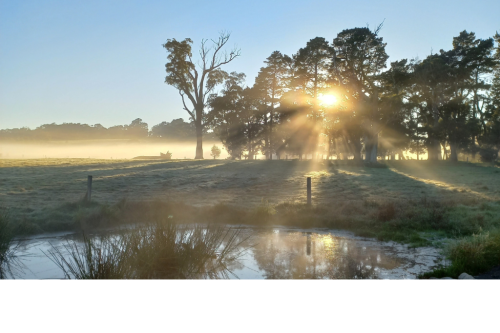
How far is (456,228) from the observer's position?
9.26 m

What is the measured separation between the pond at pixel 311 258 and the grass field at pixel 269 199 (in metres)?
0.64

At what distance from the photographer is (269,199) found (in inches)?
568

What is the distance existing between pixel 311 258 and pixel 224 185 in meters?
11.1

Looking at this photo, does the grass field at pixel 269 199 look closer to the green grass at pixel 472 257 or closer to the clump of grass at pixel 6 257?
the green grass at pixel 472 257

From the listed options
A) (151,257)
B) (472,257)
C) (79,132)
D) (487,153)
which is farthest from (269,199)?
(487,153)

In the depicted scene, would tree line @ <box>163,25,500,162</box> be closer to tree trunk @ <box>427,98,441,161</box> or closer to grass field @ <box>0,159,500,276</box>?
tree trunk @ <box>427,98,441,161</box>

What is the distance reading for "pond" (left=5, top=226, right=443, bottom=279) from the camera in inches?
237

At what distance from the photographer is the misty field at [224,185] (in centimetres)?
1343

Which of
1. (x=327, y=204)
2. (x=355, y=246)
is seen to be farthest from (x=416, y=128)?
(x=355, y=246)

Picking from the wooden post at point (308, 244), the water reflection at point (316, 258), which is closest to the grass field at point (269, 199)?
the water reflection at point (316, 258)

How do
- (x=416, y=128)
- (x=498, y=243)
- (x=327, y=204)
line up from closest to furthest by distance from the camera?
1. (x=498, y=243)
2. (x=327, y=204)
3. (x=416, y=128)
